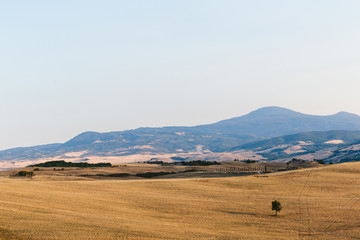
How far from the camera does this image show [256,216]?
45719mm

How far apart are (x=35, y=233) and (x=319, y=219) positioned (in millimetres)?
28566

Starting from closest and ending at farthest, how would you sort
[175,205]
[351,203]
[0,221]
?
[0,221] → [175,205] → [351,203]

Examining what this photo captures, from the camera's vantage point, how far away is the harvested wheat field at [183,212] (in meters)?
33.5

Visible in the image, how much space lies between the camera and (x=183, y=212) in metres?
45.8

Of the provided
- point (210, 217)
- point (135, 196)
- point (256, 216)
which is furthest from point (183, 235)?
point (135, 196)

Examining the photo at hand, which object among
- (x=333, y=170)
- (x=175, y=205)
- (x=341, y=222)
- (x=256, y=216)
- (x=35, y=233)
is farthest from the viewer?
(x=333, y=170)

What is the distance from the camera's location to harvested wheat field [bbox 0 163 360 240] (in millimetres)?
33469

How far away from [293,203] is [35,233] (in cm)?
3391

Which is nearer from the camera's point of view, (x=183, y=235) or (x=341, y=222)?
(x=183, y=235)

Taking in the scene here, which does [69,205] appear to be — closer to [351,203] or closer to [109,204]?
[109,204]

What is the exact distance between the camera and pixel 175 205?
162 feet

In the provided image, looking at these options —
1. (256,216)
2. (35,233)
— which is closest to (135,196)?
(256,216)

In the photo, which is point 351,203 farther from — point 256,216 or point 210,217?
point 210,217

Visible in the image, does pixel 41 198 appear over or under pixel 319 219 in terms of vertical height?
over
